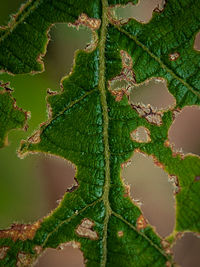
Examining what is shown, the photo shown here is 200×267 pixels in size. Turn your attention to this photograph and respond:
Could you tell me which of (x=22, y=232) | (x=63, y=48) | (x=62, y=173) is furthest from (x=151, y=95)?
(x=22, y=232)

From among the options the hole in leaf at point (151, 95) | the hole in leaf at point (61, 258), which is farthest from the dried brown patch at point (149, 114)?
the hole in leaf at point (61, 258)

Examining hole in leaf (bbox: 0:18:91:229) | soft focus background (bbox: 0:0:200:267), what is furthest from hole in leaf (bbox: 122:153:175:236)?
hole in leaf (bbox: 0:18:91:229)

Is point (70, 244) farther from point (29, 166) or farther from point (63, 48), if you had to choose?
point (63, 48)

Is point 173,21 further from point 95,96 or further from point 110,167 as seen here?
point 110,167

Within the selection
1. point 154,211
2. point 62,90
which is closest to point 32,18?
point 62,90

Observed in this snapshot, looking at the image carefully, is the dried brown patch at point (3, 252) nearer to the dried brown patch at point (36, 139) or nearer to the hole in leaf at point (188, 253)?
the dried brown patch at point (36, 139)
